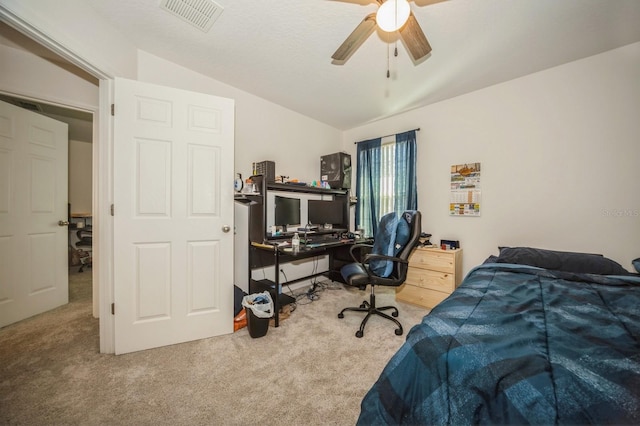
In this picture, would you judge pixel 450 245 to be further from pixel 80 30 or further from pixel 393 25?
pixel 80 30

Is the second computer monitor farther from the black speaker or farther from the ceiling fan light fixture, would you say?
the ceiling fan light fixture

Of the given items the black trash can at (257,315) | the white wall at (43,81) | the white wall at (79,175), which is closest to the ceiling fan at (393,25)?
the black trash can at (257,315)

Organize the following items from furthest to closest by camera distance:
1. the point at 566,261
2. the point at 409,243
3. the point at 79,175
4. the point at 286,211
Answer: the point at 79,175 → the point at 286,211 → the point at 409,243 → the point at 566,261

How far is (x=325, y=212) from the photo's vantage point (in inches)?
135

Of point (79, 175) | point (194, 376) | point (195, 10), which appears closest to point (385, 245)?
point (194, 376)

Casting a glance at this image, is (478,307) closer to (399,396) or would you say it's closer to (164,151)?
(399,396)

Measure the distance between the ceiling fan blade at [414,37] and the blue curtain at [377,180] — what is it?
66.3 inches

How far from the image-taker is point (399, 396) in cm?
82

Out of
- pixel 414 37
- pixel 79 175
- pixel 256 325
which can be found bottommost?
pixel 256 325

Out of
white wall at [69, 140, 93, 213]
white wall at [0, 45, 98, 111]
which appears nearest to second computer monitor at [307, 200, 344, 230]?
white wall at [0, 45, 98, 111]

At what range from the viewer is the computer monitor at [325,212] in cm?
335

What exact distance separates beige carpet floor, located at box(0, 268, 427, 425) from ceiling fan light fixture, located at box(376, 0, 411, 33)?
7.41 ft

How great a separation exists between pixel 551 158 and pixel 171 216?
3697mm

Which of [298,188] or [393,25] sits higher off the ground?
[393,25]
